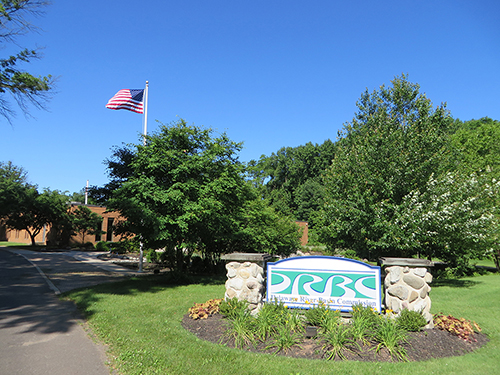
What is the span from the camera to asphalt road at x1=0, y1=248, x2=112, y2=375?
202 inches

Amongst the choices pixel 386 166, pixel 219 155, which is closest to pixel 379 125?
pixel 386 166

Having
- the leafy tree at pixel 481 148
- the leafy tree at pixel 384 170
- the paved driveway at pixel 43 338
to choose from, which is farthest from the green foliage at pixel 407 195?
the paved driveway at pixel 43 338

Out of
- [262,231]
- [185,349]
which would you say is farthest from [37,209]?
[185,349]

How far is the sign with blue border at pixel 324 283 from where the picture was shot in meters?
7.13

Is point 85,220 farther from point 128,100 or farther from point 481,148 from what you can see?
point 481,148

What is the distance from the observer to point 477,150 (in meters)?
27.4

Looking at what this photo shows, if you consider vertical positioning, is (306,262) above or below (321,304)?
above

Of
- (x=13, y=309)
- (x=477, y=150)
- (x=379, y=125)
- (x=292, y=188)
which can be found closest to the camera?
(x=13, y=309)

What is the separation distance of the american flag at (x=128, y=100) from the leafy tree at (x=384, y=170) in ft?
Answer: 37.0

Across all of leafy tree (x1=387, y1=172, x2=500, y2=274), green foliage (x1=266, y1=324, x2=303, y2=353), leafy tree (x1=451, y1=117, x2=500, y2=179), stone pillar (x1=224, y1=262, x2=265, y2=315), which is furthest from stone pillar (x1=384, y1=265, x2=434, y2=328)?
leafy tree (x1=451, y1=117, x2=500, y2=179)

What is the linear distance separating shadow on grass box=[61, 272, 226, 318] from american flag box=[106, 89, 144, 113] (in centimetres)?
962

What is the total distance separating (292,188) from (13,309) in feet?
215

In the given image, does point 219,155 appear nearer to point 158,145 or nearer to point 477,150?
point 158,145

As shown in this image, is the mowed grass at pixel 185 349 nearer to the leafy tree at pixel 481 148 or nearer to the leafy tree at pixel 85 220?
the leafy tree at pixel 481 148
